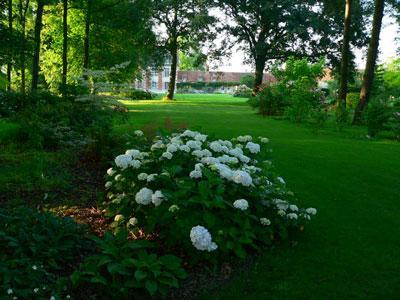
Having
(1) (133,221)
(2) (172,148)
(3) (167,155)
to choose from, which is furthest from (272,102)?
(1) (133,221)

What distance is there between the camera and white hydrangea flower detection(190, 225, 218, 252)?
3.48 meters

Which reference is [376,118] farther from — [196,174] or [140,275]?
[140,275]

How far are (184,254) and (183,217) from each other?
404mm

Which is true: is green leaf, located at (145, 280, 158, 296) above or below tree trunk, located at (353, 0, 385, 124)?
below

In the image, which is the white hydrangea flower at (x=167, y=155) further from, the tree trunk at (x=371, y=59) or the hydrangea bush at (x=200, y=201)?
the tree trunk at (x=371, y=59)

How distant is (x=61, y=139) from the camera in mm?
8258

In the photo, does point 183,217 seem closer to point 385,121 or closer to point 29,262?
point 29,262

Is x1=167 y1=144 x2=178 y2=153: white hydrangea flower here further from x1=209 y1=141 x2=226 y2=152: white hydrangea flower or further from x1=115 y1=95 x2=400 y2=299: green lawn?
x1=115 y1=95 x2=400 y2=299: green lawn

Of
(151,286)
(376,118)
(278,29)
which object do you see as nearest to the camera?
(151,286)

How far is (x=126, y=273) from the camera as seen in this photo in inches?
123

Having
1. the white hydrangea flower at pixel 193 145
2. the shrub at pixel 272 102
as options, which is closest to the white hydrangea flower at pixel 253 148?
the white hydrangea flower at pixel 193 145

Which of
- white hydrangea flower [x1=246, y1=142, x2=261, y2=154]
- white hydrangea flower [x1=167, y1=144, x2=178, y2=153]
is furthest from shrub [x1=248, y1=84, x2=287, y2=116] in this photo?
white hydrangea flower [x1=167, y1=144, x2=178, y2=153]

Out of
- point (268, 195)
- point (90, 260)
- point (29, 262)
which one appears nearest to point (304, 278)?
point (268, 195)

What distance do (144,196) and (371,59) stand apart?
14259mm
